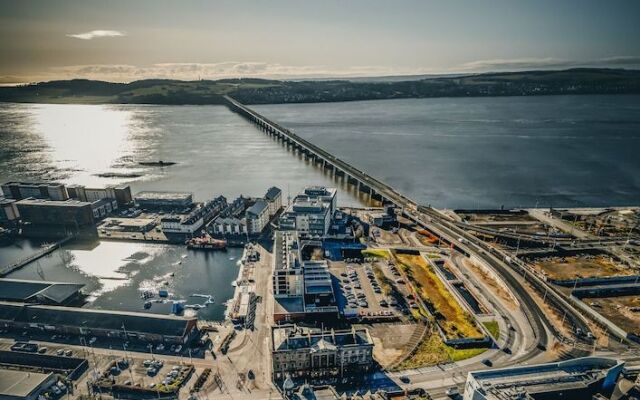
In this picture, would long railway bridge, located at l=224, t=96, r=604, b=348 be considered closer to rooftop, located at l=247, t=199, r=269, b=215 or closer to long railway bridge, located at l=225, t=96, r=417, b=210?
long railway bridge, located at l=225, t=96, r=417, b=210

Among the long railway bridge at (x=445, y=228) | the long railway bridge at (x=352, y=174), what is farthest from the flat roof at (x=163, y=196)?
the long railway bridge at (x=445, y=228)

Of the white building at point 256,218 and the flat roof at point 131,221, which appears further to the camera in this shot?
the flat roof at point 131,221

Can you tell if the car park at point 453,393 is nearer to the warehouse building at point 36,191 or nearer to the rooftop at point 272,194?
the rooftop at point 272,194

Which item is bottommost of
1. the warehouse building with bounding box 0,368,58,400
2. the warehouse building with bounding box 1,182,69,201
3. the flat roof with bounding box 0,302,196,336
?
the warehouse building with bounding box 0,368,58,400

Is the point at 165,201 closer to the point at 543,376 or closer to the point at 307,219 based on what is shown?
the point at 307,219

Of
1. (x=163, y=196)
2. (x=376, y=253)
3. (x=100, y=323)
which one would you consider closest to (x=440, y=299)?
(x=376, y=253)

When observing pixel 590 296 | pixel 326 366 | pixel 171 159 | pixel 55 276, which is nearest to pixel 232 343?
pixel 326 366

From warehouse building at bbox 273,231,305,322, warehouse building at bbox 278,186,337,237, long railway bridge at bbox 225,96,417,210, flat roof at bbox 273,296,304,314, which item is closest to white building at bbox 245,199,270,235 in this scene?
warehouse building at bbox 278,186,337,237
